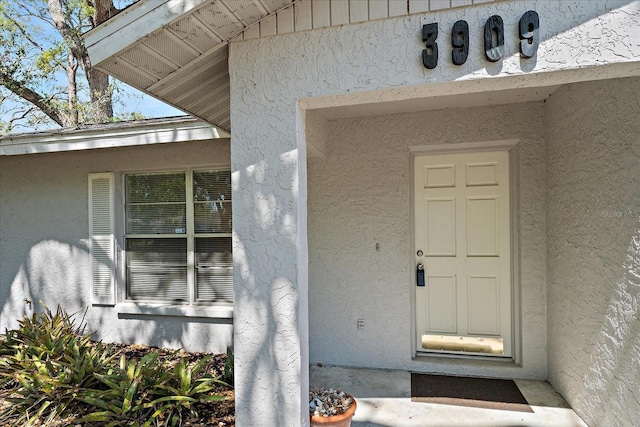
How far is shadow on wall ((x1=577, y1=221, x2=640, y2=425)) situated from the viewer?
2443 millimetres

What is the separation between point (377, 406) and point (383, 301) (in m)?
1.17

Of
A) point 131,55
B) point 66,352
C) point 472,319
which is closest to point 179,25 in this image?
point 131,55

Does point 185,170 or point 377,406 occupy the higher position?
point 185,170

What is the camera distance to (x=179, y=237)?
4977 mm

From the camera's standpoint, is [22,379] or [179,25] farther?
[22,379]

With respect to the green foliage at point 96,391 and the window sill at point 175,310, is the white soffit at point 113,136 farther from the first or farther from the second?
the green foliage at point 96,391

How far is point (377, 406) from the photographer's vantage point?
348 cm

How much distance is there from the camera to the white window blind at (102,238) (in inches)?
201

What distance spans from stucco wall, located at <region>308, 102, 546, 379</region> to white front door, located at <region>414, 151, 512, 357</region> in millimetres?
204

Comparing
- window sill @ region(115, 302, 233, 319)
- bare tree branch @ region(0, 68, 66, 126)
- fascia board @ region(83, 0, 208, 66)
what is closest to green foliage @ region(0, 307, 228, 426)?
window sill @ region(115, 302, 233, 319)

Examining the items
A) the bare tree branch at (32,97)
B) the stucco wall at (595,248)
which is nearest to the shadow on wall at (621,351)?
the stucco wall at (595,248)

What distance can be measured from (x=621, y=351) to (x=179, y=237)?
4755mm

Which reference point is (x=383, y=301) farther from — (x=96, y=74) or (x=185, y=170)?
(x=96, y=74)

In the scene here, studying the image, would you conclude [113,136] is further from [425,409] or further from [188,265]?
[425,409]
